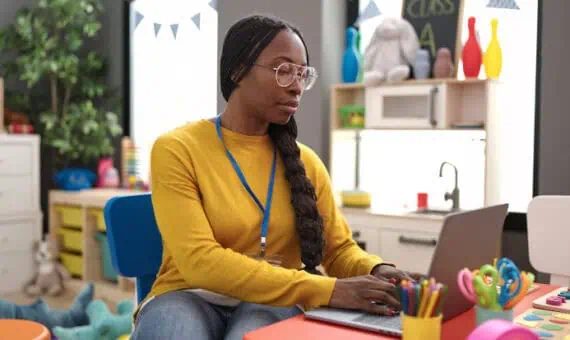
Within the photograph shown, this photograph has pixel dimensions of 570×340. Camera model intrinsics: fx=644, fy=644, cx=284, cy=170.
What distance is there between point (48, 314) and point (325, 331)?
7.94ft

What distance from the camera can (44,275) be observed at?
4.20 m

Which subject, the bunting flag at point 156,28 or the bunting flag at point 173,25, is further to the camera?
the bunting flag at point 156,28

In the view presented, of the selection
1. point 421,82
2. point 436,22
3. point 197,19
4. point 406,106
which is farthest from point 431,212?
point 197,19

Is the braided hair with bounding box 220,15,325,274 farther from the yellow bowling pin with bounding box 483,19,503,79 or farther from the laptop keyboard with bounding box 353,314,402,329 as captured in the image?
the yellow bowling pin with bounding box 483,19,503,79

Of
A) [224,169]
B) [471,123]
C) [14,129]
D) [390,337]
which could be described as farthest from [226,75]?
[14,129]

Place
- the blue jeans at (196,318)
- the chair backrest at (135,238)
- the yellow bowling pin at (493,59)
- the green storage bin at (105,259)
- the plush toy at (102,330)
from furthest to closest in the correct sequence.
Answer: the green storage bin at (105,259) < the yellow bowling pin at (493,59) < the plush toy at (102,330) < the chair backrest at (135,238) < the blue jeans at (196,318)

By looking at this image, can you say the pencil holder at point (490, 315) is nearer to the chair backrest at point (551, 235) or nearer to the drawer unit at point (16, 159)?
the chair backrest at point (551, 235)

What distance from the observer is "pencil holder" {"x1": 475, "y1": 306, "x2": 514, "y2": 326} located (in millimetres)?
887

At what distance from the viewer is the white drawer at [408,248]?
2.91 meters

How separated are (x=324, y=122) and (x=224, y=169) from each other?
2189 mm

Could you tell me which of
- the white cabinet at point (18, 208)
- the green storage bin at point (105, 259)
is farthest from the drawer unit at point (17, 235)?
the green storage bin at point (105, 259)

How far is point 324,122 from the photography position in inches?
142

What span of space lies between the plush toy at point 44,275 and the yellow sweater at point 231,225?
9.89 ft

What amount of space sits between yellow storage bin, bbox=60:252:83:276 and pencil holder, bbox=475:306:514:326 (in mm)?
3776
